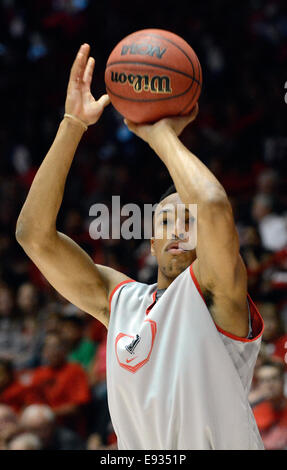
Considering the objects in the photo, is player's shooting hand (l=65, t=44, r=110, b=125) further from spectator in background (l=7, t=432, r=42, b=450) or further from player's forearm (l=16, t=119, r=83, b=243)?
spectator in background (l=7, t=432, r=42, b=450)

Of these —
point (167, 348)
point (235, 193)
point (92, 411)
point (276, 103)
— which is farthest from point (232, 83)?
point (167, 348)

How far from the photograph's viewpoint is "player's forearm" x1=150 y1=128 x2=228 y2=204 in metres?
2.12

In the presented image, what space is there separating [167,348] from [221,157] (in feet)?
17.6

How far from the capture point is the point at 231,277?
7.11 ft

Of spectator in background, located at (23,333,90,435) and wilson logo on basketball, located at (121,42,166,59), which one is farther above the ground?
wilson logo on basketball, located at (121,42,166,59)

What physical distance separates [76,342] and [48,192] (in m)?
3.31

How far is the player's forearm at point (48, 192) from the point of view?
2.57m

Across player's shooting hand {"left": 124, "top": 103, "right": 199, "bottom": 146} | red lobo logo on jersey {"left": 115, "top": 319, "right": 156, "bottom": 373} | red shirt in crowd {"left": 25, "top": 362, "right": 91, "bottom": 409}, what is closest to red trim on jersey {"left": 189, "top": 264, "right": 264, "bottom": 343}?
red lobo logo on jersey {"left": 115, "top": 319, "right": 156, "bottom": 373}

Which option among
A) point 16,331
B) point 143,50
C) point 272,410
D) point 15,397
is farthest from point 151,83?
point 16,331

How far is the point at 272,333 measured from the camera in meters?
4.89

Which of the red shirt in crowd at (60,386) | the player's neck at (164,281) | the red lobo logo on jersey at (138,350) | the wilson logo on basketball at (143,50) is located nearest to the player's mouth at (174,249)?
the player's neck at (164,281)

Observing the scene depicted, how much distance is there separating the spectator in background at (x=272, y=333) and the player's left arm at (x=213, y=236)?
2546 mm

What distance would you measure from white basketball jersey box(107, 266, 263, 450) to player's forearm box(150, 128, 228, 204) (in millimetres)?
321
